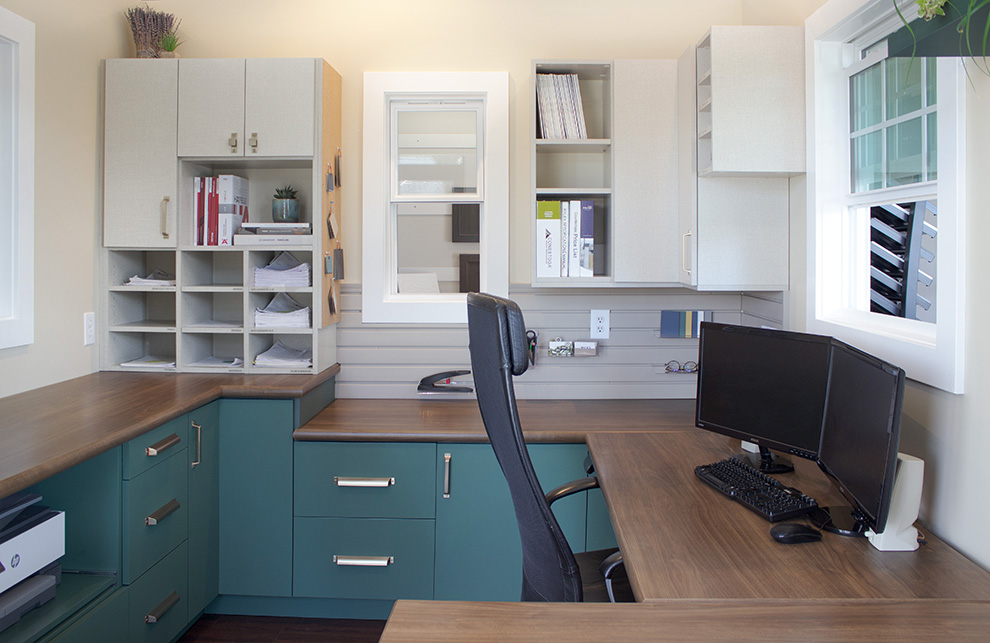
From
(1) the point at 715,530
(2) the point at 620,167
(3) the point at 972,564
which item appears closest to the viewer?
(3) the point at 972,564

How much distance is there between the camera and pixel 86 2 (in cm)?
285

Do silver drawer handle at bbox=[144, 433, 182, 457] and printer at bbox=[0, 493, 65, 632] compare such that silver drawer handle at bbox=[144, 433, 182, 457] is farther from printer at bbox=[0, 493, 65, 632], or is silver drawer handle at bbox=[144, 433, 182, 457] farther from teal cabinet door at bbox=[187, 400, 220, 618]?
printer at bbox=[0, 493, 65, 632]

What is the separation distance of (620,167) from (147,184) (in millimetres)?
1907

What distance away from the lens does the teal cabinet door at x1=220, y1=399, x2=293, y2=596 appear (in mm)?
2738

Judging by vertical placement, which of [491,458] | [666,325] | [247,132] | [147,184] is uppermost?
[247,132]

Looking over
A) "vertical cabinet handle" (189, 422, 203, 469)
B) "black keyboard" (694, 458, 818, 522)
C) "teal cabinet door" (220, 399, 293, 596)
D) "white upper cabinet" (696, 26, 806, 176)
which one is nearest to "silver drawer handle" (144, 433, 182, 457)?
"vertical cabinet handle" (189, 422, 203, 469)

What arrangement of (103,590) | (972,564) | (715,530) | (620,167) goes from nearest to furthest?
(972,564) < (715,530) < (103,590) < (620,167)

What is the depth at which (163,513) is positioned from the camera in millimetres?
2355

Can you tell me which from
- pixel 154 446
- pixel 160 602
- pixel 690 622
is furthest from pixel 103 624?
pixel 690 622

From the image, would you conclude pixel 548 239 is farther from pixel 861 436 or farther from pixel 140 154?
Result: pixel 140 154

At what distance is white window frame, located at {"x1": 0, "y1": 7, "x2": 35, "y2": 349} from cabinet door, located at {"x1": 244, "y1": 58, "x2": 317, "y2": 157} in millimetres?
754

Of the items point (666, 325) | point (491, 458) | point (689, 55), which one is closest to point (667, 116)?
point (689, 55)

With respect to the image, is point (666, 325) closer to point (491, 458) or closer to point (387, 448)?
point (491, 458)

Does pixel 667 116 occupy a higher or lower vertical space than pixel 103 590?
higher
